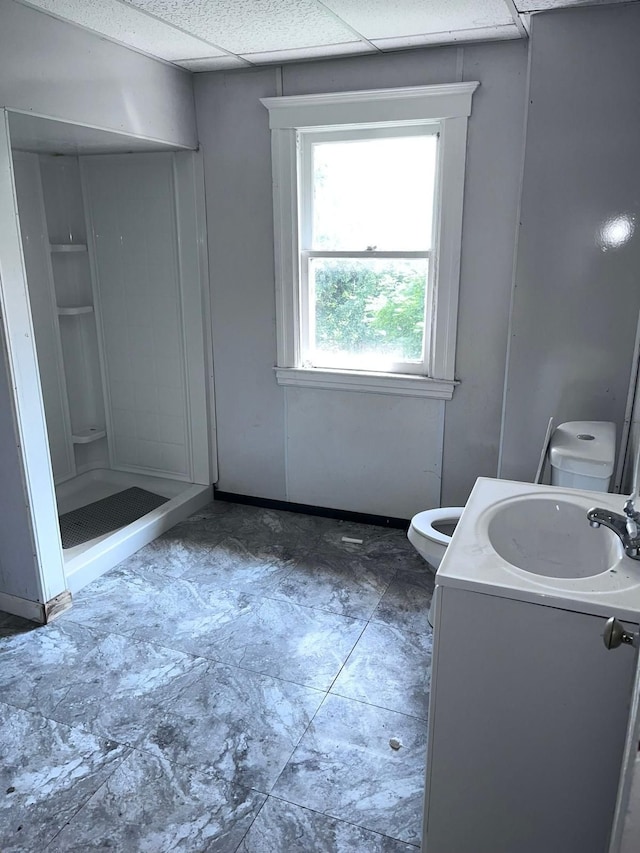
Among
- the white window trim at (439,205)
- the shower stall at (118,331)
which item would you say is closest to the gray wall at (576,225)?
the white window trim at (439,205)

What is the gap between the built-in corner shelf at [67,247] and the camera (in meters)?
3.62

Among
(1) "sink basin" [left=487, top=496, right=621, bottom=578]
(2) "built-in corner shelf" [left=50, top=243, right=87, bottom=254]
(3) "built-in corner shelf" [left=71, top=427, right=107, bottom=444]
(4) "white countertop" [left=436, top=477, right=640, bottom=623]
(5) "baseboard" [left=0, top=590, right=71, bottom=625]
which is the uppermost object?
(2) "built-in corner shelf" [left=50, top=243, right=87, bottom=254]

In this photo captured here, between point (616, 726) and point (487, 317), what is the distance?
208cm

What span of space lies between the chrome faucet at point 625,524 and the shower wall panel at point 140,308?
9.01 ft

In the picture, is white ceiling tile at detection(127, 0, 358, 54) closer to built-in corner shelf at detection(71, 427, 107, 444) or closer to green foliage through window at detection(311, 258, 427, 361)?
green foliage through window at detection(311, 258, 427, 361)

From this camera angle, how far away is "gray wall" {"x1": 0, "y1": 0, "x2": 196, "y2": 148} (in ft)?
7.34

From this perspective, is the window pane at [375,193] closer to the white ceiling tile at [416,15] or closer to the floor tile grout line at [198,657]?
the white ceiling tile at [416,15]

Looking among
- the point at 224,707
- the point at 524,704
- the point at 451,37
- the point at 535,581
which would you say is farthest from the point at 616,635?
the point at 451,37

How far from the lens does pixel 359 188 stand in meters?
3.12

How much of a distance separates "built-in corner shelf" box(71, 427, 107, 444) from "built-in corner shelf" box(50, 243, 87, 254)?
1.11m

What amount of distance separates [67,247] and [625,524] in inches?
131

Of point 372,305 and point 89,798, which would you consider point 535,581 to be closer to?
point 89,798

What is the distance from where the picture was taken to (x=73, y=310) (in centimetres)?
378

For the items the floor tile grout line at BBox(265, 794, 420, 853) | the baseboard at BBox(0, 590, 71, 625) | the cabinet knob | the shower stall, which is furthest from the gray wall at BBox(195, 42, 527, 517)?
the cabinet knob
